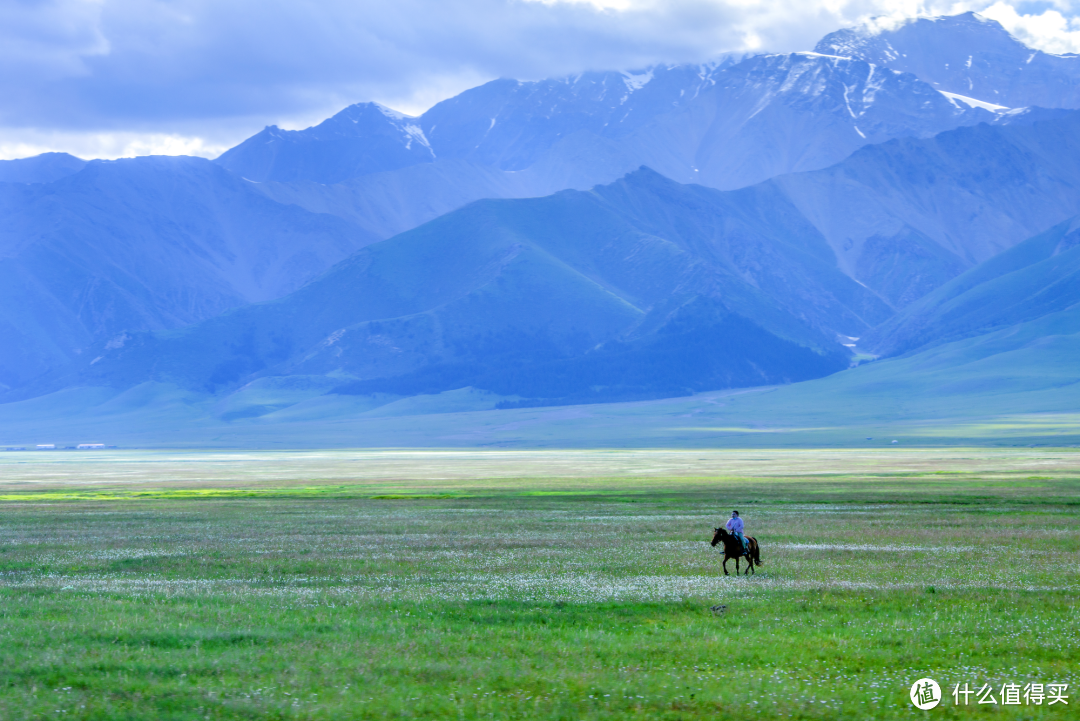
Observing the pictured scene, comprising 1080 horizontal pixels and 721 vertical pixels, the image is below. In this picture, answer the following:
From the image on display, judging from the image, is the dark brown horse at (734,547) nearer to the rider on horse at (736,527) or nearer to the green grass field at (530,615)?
the rider on horse at (736,527)

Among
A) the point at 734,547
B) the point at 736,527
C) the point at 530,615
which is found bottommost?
the point at 530,615

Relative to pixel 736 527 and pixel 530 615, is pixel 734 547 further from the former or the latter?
pixel 530 615

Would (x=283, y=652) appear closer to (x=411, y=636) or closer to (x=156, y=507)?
(x=411, y=636)

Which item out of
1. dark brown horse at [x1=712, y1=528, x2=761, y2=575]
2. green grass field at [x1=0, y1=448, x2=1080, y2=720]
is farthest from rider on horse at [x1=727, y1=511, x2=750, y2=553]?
green grass field at [x1=0, y1=448, x2=1080, y2=720]

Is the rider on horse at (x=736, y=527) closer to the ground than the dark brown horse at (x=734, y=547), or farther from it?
farther from it

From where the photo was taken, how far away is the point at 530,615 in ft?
78.8

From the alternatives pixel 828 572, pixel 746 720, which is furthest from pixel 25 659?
pixel 828 572

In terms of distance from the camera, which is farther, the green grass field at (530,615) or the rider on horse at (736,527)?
the rider on horse at (736,527)

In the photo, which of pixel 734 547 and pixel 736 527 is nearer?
pixel 736 527

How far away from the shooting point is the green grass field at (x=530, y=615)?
55.0 ft

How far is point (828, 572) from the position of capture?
3186cm

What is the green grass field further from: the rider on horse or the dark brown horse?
the rider on horse

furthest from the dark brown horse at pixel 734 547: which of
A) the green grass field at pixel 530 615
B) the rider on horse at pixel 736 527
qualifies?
the green grass field at pixel 530 615

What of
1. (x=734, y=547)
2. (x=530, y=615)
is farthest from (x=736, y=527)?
(x=530, y=615)
